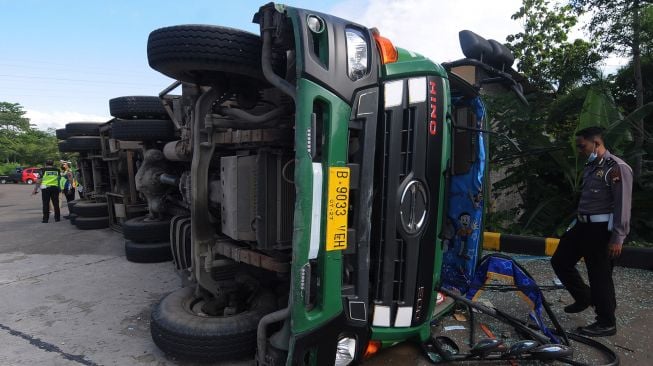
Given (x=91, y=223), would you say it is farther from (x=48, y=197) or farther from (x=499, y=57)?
(x=499, y=57)

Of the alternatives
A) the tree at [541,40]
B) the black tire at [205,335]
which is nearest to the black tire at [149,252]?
the black tire at [205,335]

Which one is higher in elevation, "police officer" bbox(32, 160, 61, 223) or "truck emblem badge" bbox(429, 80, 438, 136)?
"truck emblem badge" bbox(429, 80, 438, 136)

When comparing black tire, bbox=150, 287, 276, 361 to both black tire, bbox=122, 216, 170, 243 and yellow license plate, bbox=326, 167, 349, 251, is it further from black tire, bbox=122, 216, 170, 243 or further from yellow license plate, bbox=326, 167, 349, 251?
black tire, bbox=122, 216, 170, 243

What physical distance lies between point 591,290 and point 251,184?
284 cm

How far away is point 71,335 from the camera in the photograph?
3.33 m

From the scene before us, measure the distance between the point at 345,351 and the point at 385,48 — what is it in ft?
5.88

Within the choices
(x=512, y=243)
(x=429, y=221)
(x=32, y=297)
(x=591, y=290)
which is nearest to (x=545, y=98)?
(x=512, y=243)

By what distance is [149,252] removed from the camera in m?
5.46

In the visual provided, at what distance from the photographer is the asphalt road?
2.93 m

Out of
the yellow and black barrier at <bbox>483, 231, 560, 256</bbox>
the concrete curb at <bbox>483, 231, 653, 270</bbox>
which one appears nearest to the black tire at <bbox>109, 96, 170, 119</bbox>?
the concrete curb at <bbox>483, 231, 653, 270</bbox>

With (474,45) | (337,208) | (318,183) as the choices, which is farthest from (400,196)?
(474,45)

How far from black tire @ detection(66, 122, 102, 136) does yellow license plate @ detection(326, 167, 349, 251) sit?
29.9 ft

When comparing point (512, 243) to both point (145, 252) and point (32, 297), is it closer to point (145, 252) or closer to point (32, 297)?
point (145, 252)

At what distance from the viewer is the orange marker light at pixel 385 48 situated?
7.67 ft
